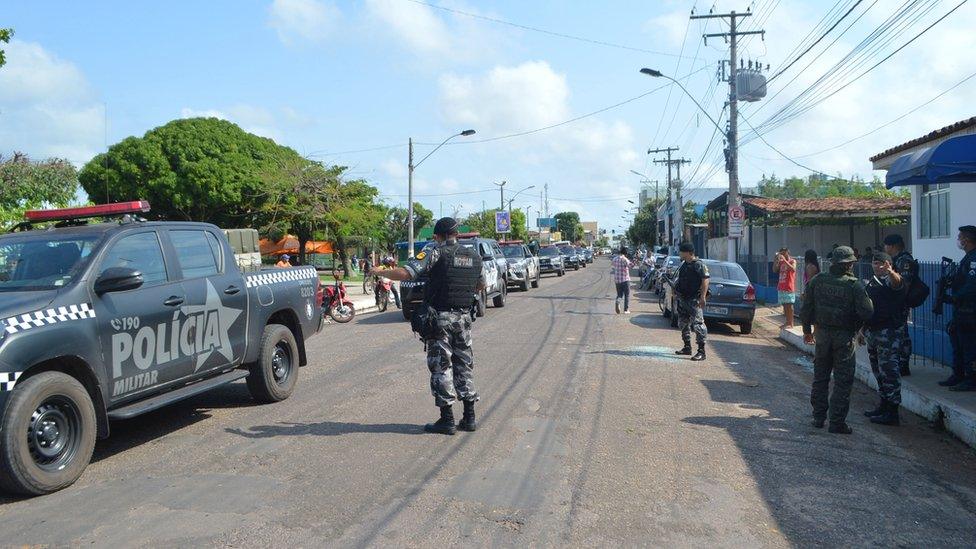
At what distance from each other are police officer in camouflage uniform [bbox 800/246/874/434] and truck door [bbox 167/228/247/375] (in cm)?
548

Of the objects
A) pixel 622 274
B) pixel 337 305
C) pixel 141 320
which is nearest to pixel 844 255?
pixel 141 320

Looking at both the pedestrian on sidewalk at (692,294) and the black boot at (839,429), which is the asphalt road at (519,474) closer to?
the black boot at (839,429)

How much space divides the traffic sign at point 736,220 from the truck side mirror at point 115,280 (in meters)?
21.5

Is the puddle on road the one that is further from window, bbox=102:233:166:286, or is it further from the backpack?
window, bbox=102:233:166:286

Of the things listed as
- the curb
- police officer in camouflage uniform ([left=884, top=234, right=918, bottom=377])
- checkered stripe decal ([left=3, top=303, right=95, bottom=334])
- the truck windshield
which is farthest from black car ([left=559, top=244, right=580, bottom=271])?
checkered stripe decal ([left=3, top=303, right=95, bottom=334])

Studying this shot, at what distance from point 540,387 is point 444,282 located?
2915 millimetres

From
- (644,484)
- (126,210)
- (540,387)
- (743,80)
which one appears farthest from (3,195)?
(743,80)

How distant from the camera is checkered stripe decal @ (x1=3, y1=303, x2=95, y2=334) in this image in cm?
500

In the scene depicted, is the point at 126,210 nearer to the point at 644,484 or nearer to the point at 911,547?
the point at 644,484

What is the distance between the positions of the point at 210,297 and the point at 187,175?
33.3m

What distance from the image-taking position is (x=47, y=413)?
5.26 meters

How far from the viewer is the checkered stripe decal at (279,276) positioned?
7788 millimetres

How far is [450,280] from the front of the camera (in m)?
6.80

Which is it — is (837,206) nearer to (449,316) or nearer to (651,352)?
(651,352)
